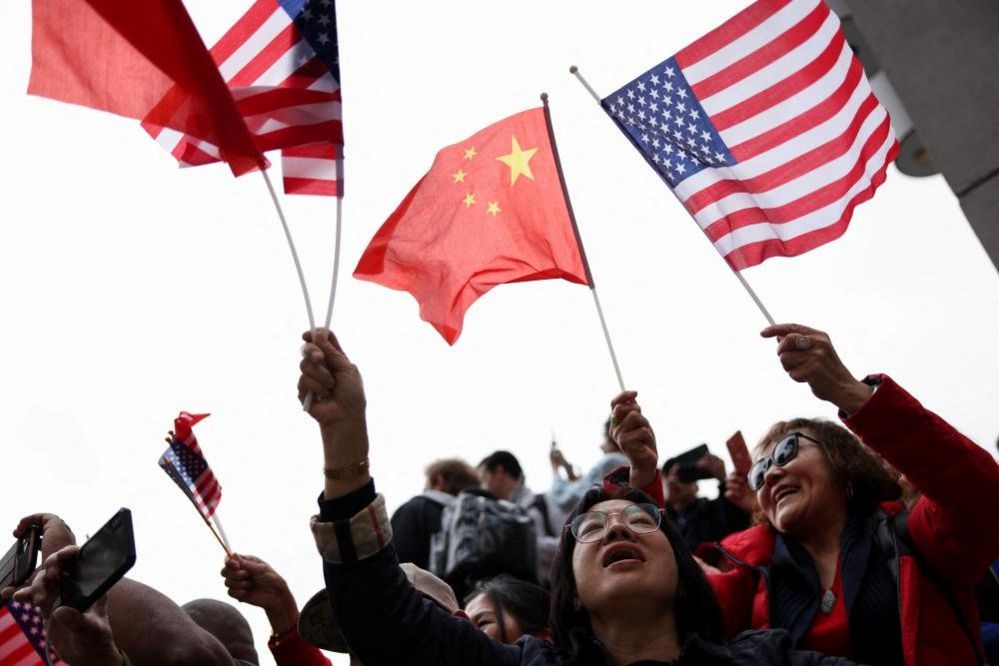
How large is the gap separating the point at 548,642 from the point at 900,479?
1782mm

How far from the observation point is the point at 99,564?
2879mm

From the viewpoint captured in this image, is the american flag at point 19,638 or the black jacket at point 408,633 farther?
the american flag at point 19,638

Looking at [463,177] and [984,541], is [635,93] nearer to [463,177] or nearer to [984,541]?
[463,177]

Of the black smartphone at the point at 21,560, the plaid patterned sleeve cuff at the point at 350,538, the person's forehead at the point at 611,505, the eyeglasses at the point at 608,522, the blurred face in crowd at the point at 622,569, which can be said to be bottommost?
the blurred face in crowd at the point at 622,569

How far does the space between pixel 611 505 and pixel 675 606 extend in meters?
0.39

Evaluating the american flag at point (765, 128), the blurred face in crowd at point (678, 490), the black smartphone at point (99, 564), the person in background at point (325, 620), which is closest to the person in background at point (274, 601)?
the person in background at point (325, 620)

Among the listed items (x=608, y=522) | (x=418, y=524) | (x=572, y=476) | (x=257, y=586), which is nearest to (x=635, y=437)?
(x=608, y=522)

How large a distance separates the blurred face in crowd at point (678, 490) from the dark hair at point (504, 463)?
43.2 inches

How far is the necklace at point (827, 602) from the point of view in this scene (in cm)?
330

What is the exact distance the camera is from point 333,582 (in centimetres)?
261

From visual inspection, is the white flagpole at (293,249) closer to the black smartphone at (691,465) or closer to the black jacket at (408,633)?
the black jacket at (408,633)

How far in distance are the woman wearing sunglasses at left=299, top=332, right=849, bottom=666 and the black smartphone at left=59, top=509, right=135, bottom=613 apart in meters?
0.60

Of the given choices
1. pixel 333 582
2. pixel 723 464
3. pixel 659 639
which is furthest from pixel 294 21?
pixel 723 464

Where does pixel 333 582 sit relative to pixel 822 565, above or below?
above
